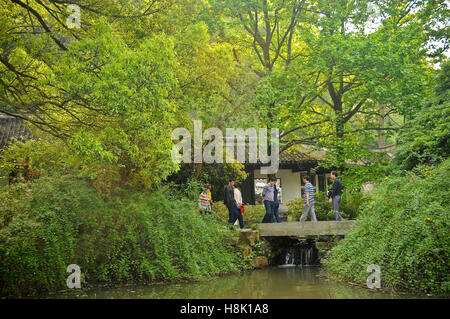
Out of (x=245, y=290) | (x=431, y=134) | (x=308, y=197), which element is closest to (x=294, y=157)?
(x=308, y=197)

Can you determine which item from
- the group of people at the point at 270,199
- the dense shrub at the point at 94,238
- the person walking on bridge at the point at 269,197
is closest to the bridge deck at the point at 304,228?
the group of people at the point at 270,199

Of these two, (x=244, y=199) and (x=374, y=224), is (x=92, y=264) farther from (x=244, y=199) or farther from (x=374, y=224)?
(x=244, y=199)

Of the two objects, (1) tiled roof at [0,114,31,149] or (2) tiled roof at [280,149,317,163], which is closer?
(1) tiled roof at [0,114,31,149]

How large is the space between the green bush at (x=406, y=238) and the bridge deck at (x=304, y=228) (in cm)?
257

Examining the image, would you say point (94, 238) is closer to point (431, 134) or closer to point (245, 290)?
point (245, 290)

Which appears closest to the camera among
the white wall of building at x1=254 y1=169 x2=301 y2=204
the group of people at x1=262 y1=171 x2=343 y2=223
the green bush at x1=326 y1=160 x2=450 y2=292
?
the green bush at x1=326 y1=160 x2=450 y2=292

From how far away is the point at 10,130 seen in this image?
21859 mm

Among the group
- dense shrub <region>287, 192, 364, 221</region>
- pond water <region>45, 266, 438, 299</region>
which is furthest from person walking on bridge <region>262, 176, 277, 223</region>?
pond water <region>45, 266, 438, 299</region>

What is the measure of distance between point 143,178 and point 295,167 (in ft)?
53.1

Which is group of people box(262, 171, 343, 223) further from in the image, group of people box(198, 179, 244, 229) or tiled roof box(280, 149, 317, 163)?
tiled roof box(280, 149, 317, 163)

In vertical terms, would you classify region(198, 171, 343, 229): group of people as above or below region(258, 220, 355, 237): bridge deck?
above

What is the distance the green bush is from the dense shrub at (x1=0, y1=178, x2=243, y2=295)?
382 cm

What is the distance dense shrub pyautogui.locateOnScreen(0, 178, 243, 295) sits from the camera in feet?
29.7

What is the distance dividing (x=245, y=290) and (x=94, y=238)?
3790 mm
